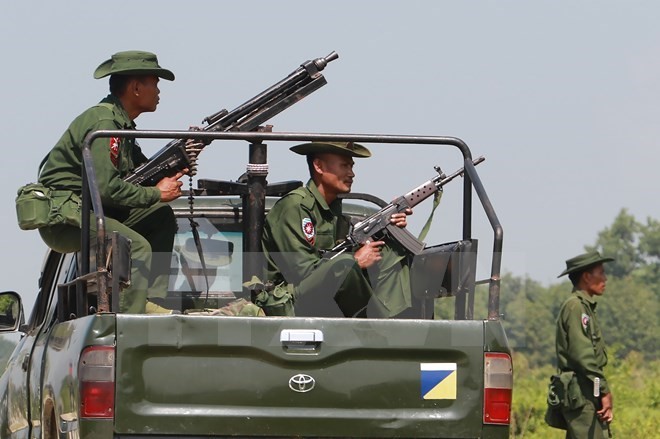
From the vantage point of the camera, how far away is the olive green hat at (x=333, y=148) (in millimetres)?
7895

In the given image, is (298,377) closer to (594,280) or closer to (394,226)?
(394,226)

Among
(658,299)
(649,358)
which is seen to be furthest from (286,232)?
(658,299)

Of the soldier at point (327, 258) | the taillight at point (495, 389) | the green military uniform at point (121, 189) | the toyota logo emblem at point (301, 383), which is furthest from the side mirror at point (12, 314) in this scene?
the taillight at point (495, 389)

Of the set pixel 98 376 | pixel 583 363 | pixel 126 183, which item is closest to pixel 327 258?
→ pixel 126 183

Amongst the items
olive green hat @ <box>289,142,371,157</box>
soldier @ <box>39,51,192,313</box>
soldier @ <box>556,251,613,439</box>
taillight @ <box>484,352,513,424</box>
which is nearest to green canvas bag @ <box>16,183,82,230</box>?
soldier @ <box>39,51,192,313</box>

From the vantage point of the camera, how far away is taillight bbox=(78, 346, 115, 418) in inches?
249

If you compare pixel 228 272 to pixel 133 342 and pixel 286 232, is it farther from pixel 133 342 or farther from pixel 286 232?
pixel 133 342

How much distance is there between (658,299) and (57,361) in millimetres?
48324

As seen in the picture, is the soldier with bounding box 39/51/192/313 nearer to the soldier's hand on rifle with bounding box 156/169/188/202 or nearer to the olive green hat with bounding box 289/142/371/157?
the soldier's hand on rifle with bounding box 156/169/188/202

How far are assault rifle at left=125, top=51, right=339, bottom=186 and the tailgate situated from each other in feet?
4.81

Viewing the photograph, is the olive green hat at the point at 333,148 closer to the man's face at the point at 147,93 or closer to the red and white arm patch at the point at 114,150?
the man's face at the point at 147,93

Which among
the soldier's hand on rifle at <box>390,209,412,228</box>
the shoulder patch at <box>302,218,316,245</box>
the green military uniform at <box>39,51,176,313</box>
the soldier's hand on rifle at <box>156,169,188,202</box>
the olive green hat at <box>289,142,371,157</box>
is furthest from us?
the soldier's hand on rifle at <box>390,209,412,228</box>

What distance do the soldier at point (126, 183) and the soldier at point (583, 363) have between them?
13.1 ft

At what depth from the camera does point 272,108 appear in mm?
7996
